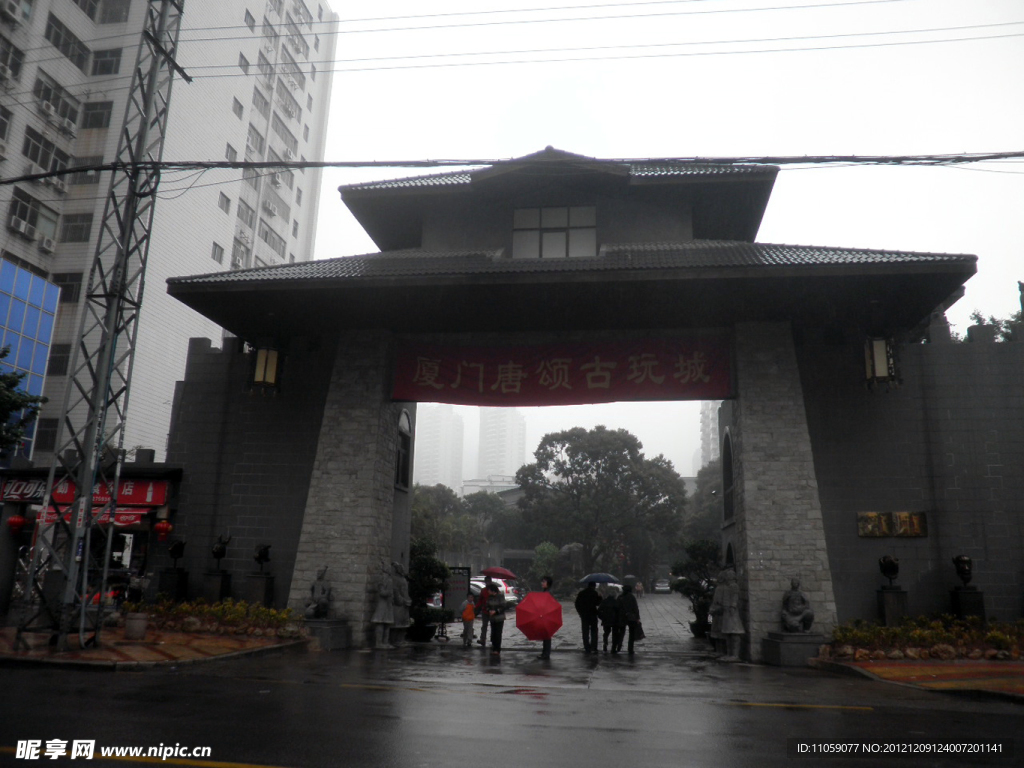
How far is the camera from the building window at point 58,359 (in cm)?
3556

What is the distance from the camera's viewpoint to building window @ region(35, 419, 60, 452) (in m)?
34.2

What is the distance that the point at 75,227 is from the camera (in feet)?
122

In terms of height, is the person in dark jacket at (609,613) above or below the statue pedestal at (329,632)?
above

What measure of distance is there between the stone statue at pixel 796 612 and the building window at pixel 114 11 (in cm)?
4288

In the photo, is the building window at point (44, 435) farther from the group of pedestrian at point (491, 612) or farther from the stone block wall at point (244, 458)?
the group of pedestrian at point (491, 612)

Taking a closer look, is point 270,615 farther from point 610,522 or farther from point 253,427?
point 610,522

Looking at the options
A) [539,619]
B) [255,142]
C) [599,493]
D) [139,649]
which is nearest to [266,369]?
[139,649]

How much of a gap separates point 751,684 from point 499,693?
12.5 ft

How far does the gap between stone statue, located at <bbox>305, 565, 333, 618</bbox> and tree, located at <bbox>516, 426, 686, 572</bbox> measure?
38.9 meters

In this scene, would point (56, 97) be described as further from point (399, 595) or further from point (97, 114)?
point (399, 595)

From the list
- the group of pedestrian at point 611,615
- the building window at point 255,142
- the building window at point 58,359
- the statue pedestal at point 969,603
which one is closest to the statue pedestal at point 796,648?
the statue pedestal at point 969,603

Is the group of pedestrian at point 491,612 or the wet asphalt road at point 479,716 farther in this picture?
the group of pedestrian at point 491,612

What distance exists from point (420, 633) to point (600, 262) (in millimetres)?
A: 10495

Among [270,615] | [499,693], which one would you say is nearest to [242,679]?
[499,693]
